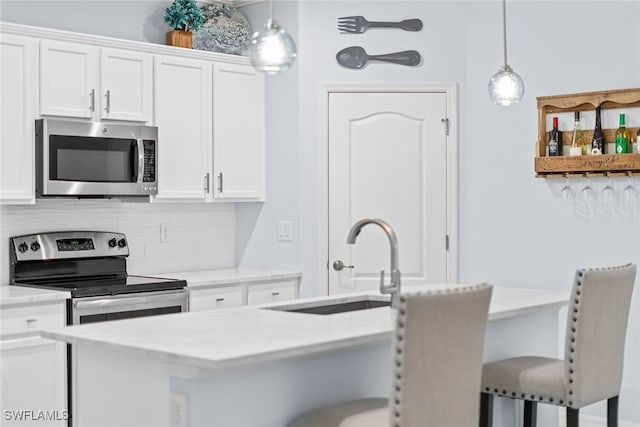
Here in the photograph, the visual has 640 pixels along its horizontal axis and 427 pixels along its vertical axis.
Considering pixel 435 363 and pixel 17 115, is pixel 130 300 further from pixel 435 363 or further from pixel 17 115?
pixel 435 363

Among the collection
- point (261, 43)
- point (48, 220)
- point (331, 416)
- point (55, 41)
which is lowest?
point (331, 416)

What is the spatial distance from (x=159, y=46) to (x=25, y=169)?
1.14 meters

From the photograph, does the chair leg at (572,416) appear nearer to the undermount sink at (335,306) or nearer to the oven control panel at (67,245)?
the undermount sink at (335,306)

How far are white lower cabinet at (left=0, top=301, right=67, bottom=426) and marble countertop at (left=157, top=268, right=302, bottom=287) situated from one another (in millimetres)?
931

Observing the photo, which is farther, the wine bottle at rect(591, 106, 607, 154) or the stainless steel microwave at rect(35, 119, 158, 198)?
the wine bottle at rect(591, 106, 607, 154)

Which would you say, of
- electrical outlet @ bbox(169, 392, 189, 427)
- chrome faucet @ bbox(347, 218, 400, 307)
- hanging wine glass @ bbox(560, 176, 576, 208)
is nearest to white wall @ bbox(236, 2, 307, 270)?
hanging wine glass @ bbox(560, 176, 576, 208)

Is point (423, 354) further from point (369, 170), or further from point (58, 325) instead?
point (369, 170)

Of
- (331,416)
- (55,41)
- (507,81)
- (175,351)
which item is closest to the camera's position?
(175,351)

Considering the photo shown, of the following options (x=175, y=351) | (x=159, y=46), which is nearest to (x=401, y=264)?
(x=159, y=46)

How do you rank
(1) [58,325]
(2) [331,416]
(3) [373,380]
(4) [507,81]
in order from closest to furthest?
(2) [331,416], (3) [373,380], (4) [507,81], (1) [58,325]

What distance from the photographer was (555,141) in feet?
16.6

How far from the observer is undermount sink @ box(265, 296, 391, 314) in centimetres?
374

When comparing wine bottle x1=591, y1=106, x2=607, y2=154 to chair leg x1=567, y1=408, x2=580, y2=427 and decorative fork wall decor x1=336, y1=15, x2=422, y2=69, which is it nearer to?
decorative fork wall decor x1=336, y1=15, x2=422, y2=69

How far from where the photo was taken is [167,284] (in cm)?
486
